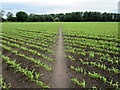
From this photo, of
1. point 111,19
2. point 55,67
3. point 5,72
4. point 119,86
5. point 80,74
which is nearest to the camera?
point 119,86

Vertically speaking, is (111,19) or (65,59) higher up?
(111,19)

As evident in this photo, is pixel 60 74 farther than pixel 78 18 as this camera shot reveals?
No

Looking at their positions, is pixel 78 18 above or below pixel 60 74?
above

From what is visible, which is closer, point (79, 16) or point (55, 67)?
point (55, 67)

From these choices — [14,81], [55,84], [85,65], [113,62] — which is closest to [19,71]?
[14,81]

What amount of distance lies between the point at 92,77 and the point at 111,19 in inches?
3254

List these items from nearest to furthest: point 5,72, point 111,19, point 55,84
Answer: point 55,84, point 5,72, point 111,19

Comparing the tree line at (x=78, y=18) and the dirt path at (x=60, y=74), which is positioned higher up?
the tree line at (x=78, y=18)

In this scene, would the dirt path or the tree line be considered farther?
the tree line

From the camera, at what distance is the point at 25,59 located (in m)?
6.20

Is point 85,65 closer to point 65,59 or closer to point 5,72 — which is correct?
point 65,59

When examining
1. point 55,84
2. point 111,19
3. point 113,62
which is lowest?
point 55,84

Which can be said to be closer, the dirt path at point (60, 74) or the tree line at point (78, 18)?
the dirt path at point (60, 74)

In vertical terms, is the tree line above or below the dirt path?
above
